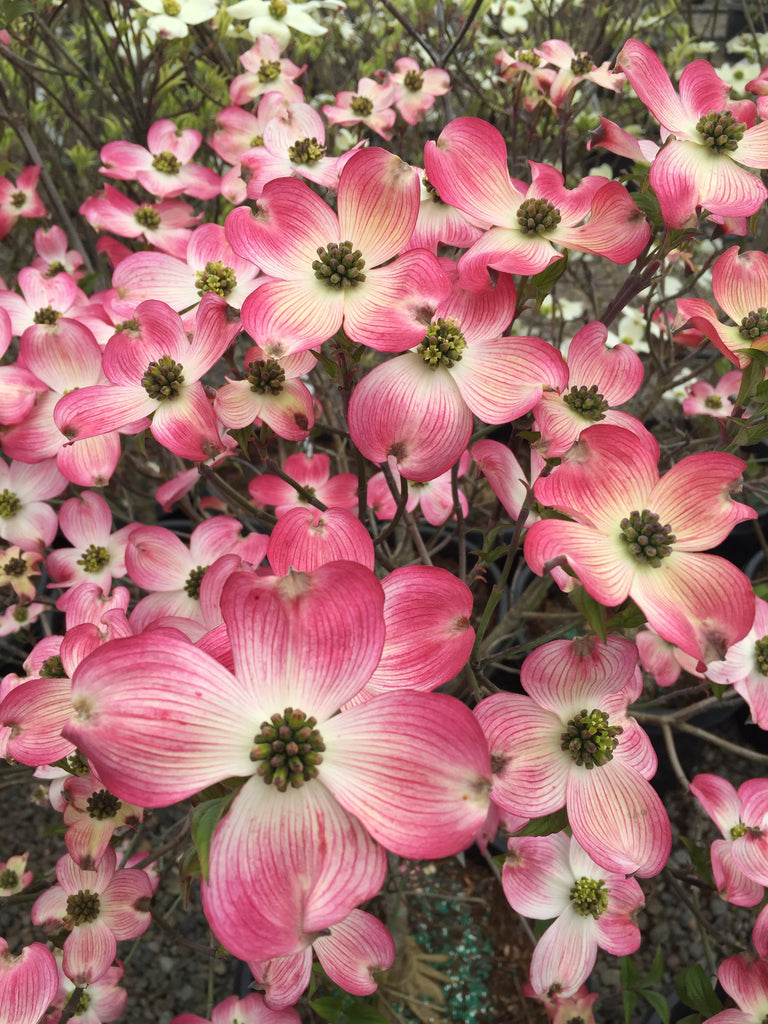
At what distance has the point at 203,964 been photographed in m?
1.36

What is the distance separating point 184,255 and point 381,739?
72 cm

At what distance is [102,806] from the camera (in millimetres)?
729

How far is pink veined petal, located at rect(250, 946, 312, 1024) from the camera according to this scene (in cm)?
59

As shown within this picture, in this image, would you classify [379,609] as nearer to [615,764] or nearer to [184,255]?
[615,764]

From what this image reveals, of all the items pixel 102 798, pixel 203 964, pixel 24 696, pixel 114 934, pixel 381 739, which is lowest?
pixel 203 964

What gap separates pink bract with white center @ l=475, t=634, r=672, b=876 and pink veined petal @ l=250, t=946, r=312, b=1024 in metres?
0.22

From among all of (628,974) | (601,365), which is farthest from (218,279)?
(628,974)

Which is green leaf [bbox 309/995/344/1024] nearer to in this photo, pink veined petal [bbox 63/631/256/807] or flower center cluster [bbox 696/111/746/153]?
pink veined petal [bbox 63/631/256/807]

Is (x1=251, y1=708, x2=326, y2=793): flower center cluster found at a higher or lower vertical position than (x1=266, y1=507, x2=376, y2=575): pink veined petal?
lower

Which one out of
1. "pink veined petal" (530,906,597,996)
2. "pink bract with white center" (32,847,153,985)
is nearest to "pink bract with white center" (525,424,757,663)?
"pink veined petal" (530,906,597,996)

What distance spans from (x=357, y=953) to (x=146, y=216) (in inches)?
38.1

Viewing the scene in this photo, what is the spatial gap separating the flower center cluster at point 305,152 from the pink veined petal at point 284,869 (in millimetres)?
776

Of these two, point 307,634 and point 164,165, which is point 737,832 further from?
point 164,165

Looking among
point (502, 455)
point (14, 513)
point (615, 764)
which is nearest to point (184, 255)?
point (14, 513)
